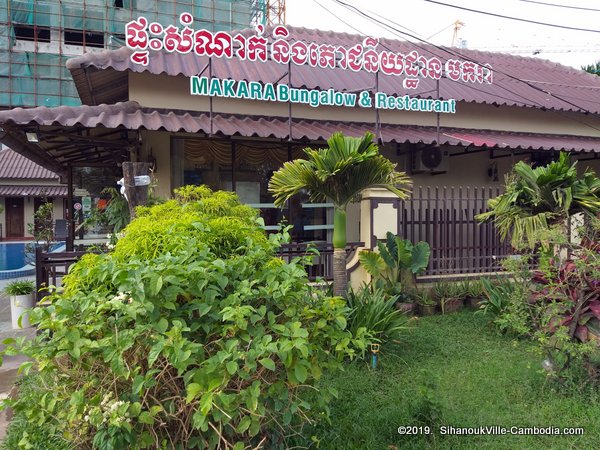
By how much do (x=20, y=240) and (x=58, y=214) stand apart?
7.81 feet

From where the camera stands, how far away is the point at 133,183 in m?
4.86

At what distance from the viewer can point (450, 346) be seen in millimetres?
5102

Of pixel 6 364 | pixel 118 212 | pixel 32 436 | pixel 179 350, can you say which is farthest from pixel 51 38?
pixel 179 350

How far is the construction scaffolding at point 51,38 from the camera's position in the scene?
27156 millimetres

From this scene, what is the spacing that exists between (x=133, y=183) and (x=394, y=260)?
11.7 ft

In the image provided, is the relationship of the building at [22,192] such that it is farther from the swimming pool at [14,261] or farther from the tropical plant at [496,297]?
the tropical plant at [496,297]

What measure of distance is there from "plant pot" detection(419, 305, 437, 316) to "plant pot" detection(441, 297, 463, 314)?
0.57ft

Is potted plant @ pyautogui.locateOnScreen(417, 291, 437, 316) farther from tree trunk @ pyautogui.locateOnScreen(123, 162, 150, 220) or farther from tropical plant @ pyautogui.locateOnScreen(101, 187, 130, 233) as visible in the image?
tropical plant @ pyautogui.locateOnScreen(101, 187, 130, 233)

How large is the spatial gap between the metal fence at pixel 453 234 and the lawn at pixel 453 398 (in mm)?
1989

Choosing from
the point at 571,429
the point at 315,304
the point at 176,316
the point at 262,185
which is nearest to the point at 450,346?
the point at 571,429

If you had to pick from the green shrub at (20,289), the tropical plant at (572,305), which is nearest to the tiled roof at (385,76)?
the green shrub at (20,289)

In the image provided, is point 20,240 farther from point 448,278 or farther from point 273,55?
point 448,278

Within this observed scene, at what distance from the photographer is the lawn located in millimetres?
3047

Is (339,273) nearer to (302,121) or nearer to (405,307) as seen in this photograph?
(405,307)
